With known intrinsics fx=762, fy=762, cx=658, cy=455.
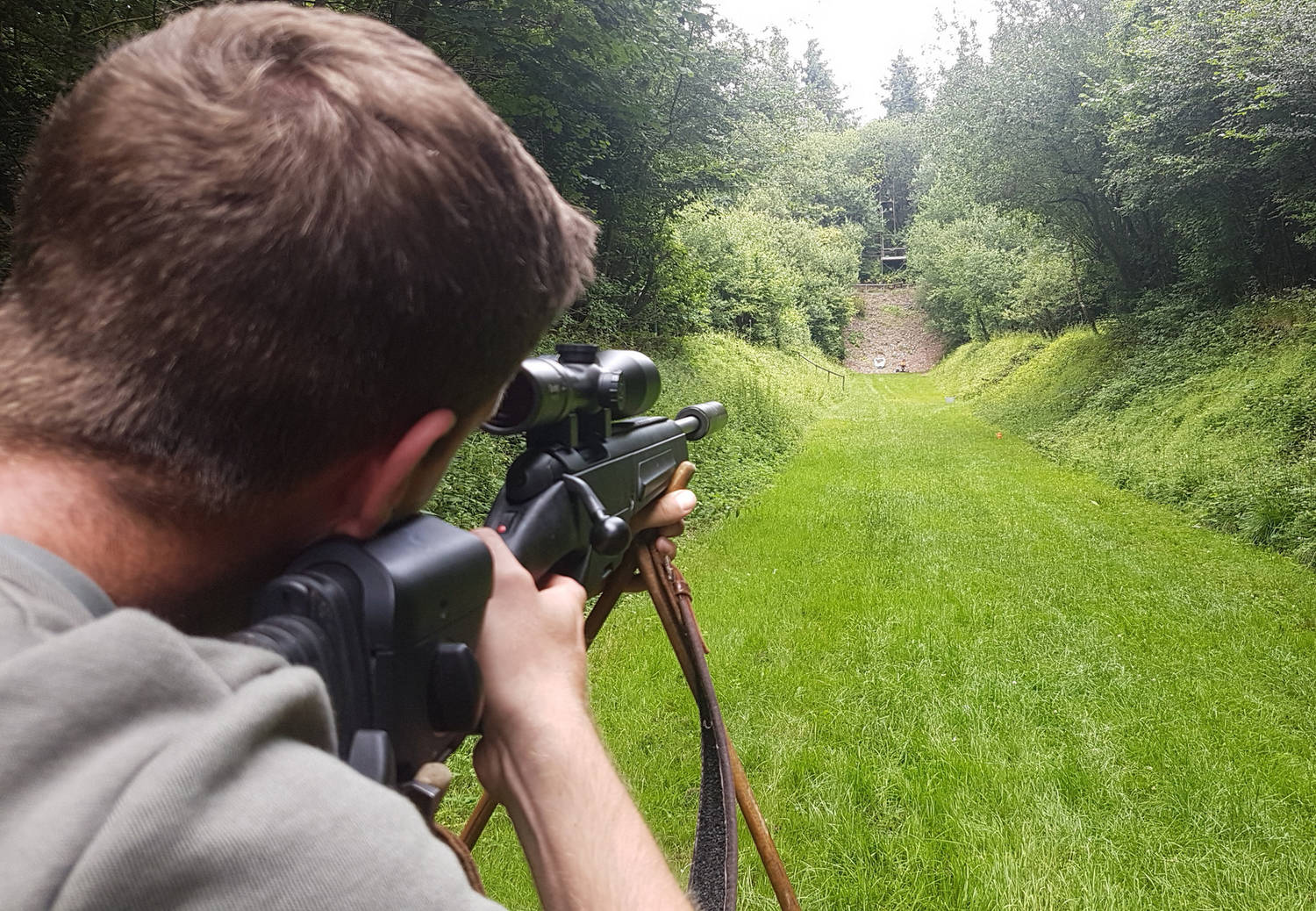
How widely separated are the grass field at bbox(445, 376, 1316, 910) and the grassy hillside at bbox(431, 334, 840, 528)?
1.34 m

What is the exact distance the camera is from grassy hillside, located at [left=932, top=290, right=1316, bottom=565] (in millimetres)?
7965

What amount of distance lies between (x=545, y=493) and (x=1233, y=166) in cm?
1488

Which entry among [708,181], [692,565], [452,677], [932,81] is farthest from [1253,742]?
[932,81]

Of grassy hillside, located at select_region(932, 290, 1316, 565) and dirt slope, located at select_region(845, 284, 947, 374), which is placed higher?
grassy hillside, located at select_region(932, 290, 1316, 565)

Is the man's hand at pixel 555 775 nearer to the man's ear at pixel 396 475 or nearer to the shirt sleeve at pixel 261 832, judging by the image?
the man's ear at pixel 396 475

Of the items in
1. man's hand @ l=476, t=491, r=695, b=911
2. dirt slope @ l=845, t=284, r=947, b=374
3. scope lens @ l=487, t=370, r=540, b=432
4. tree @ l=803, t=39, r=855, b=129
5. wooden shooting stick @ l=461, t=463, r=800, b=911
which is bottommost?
dirt slope @ l=845, t=284, r=947, b=374

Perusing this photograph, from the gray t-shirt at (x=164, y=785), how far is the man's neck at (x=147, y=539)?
0.07 metres

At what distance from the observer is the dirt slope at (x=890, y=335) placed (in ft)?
140

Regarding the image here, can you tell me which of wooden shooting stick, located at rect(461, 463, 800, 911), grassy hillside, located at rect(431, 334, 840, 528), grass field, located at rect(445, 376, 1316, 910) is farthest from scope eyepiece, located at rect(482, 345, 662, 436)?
grassy hillside, located at rect(431, 334, 840, 528)

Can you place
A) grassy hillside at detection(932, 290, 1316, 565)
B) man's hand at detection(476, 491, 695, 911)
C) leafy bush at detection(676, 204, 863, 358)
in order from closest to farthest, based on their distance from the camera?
man's hand at detection(476, 491, 695, 911) < grassy hillside at detection(932, 290, 1316, 565) < leafy bush at detection(676, 204, 863, 358)

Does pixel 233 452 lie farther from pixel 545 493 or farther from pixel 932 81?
Result: pixel 932 81

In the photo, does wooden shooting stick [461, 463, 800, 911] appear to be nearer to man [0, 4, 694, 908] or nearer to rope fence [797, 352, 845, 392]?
man [0, 4, 694, 908]

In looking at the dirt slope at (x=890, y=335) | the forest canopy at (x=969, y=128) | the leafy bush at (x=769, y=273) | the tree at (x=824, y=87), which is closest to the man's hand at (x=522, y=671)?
the forest canopy at (x=969, y=128)

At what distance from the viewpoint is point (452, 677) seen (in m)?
0.92
